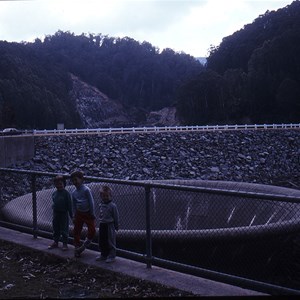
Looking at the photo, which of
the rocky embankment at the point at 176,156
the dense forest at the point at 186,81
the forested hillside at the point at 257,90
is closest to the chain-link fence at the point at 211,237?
the rocky embankment at the point at 176,156

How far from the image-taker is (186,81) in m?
80.4

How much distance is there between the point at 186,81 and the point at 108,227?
2964 inches

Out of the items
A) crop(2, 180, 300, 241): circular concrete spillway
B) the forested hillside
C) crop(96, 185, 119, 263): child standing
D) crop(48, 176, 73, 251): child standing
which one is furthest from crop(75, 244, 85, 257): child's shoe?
the forested hillside

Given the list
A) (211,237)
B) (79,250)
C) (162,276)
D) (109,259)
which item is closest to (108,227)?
(109,259)

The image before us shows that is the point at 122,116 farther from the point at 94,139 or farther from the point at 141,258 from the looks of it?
the point at 141,258

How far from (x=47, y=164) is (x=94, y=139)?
229 inches

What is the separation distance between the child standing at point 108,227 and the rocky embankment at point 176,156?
2220cm

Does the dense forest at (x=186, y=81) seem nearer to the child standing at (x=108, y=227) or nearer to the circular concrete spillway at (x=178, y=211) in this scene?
the circular concrete spillway at (x=178, y=211)

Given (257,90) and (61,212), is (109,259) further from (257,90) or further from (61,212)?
(257,90)

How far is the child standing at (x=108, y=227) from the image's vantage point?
629 centimetres

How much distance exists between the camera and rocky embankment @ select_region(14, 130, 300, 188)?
2988 cm

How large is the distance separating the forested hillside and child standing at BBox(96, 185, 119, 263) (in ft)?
186

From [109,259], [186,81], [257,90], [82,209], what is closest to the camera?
[109,259]

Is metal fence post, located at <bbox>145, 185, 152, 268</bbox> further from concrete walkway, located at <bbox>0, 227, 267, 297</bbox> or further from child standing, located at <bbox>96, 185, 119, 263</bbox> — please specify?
child standing, located at <bbox>96, 185, 119, 263</bbox>
